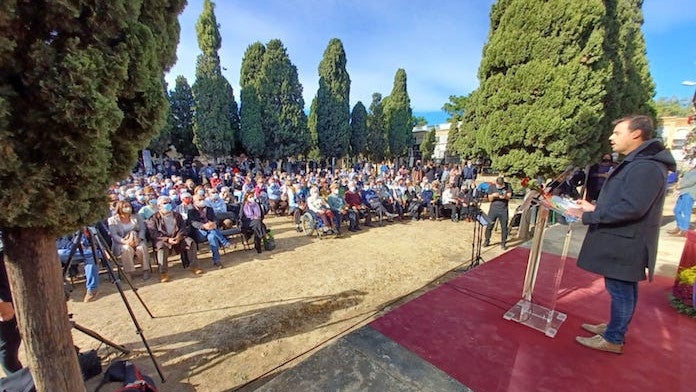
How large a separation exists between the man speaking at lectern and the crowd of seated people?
3.28 m

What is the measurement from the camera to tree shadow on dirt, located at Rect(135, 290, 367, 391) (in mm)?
3340

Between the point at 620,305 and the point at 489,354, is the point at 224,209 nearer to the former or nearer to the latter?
the point at 489,354

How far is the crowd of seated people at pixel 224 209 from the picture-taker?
5.53m

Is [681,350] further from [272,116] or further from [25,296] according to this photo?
[272,116]

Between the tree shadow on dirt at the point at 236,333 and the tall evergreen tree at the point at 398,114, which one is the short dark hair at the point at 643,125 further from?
the tall evergreen tree at the point at 398,114

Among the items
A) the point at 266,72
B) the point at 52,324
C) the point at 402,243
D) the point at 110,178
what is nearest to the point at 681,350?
the point at 110,178

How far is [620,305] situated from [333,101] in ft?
79.1

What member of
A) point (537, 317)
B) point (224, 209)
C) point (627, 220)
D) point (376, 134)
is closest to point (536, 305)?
point (537, 317)

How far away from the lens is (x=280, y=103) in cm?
2109

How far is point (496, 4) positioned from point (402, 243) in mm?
7038

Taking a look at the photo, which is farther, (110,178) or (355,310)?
(355,310)

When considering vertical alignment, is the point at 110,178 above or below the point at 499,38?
below

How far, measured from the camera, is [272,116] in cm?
2075

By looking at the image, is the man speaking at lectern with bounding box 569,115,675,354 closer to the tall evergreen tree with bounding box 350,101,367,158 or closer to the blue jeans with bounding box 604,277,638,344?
the blue jeans with bounding box 604,277,638,344
